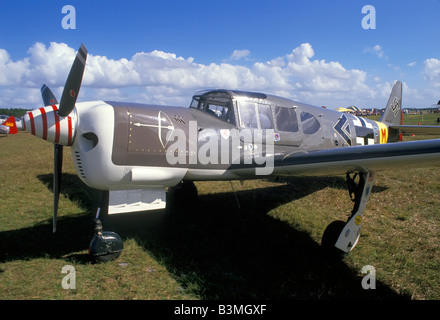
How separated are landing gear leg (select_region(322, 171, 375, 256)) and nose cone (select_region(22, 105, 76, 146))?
3.75 m

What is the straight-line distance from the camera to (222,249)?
4766mm

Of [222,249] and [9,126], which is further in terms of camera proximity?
[222,249]

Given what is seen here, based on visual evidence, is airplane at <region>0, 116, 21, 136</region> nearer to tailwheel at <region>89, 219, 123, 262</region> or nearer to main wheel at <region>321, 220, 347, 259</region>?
tailwheel at <region>89, 219, 123, 262</region>

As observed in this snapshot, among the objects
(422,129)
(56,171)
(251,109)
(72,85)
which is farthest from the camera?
(422,129)

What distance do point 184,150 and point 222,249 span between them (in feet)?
5.19

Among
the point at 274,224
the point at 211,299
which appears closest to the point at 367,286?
the point at 211,299

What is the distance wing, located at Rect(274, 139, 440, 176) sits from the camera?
335 cm

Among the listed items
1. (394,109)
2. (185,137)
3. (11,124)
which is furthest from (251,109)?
(394,109)

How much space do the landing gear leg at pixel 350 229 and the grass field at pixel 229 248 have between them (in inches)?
8.5

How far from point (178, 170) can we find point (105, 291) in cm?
182

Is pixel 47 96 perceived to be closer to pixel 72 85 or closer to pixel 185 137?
pixel 72 85

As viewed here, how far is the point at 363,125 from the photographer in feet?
25.2

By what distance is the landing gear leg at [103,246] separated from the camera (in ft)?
13.6

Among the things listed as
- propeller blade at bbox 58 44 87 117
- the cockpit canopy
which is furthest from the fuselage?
propeller blade at bbox 58 44 87 117
